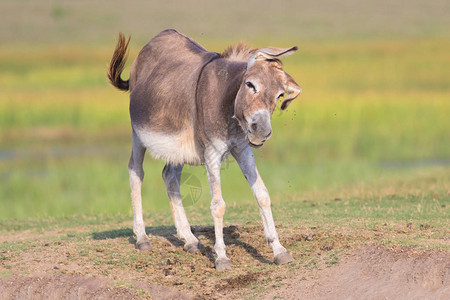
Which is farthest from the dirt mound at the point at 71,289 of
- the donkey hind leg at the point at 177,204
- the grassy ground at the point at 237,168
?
the donkey hind leg at the point at 177,204

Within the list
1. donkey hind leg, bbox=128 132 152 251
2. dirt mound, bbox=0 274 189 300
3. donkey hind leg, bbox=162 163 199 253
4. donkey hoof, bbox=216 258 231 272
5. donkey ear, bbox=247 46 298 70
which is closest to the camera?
donkey ear, bbox=247 46 298 70

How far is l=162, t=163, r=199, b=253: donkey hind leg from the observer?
27.9 ft

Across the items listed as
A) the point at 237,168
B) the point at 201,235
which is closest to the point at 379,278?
the point at 201,235

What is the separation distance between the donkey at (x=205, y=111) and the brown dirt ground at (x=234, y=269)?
314 millimetres

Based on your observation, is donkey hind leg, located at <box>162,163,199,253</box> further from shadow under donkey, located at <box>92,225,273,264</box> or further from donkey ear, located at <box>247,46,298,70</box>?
donkey ear, located at <box>247,46,298,70</box>

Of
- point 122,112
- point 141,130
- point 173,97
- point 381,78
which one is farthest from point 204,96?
point 381,78

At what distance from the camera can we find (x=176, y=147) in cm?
795

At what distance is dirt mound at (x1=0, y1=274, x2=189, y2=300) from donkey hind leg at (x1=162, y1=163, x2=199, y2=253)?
1.41 metres

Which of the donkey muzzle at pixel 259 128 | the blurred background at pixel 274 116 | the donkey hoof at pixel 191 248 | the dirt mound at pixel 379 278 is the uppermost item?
the donkey muzzle at pixel 259 128

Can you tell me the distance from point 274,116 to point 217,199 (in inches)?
40.0

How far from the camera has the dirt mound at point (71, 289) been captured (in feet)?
22.9

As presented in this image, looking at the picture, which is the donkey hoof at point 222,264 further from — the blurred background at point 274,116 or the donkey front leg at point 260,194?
the blurred background at point 274,116

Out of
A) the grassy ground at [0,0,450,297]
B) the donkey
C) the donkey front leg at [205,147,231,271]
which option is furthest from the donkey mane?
the donkey front leg at [205,147,231,271]

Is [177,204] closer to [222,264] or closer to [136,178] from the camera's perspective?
[136,178]
